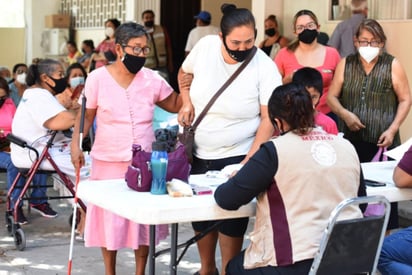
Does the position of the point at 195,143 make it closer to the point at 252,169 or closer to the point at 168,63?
the point at 252,169

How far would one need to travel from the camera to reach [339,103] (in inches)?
247

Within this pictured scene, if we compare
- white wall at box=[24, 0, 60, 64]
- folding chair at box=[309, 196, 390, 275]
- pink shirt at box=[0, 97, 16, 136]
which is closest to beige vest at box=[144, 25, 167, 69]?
white wall at box=[24, 0, 60, 64]

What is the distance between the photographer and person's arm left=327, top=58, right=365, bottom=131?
6133mm

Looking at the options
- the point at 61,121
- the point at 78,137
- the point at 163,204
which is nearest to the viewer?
the point at 163,204

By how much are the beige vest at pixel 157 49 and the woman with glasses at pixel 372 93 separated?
774cm

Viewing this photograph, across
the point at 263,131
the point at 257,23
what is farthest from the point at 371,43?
the point at 257,23

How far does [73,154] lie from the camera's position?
540 cm

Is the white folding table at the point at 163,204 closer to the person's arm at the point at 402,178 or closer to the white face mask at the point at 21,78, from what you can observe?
the person's arm at the point at 402,178

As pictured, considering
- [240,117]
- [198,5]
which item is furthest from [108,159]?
[198,5]

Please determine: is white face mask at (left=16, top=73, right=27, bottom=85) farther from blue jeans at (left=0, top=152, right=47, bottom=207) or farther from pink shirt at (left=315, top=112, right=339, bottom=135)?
pink shirt at (left=315, top=112, right=339, bottom=135)

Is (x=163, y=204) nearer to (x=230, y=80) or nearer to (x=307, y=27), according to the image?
(x=230, y=80)

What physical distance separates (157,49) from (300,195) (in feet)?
33.2

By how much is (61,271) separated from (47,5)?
13.0 meters

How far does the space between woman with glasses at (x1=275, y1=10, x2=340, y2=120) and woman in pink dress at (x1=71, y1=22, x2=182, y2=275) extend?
5.30ft
